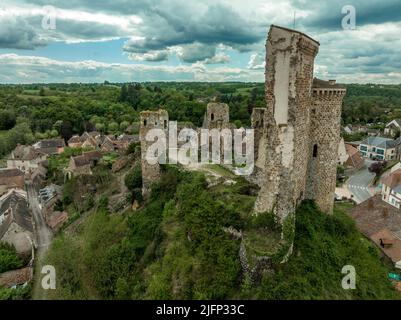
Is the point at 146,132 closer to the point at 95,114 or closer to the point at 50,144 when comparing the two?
the point at 50,144

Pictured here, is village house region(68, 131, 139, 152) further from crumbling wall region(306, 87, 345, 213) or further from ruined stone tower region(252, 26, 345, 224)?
ruined stone tower region(252, 26, 345, 224)

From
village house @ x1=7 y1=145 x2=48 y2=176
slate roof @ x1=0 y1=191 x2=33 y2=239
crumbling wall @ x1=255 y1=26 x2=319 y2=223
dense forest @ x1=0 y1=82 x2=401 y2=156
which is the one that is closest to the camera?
crumbling wall @ x1=255 y1=26 x2=319 y2=223

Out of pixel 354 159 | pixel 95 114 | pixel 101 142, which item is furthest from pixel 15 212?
pixel 95 114

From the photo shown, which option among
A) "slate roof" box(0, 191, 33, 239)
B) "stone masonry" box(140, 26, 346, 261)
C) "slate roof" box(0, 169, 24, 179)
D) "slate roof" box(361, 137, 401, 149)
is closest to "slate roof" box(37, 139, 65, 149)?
"slate roof" box(0, 169, 24, 179)

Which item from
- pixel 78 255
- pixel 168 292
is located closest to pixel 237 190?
pixel 168 292

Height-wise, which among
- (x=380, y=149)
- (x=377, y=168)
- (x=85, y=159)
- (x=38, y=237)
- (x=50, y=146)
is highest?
(x=85, y=159)

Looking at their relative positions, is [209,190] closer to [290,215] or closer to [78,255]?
[290,215]

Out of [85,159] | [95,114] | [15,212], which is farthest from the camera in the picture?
[95,114]
